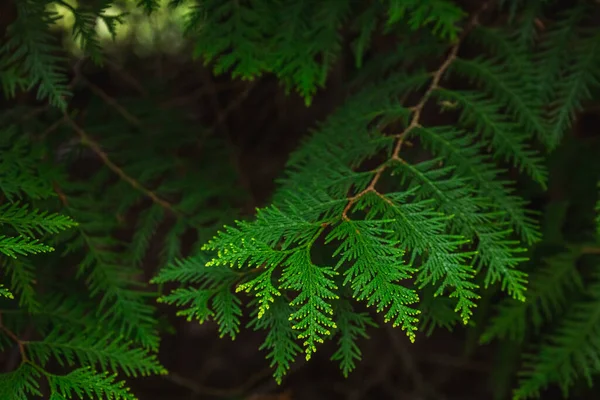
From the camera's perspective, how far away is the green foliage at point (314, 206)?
114 centimetres

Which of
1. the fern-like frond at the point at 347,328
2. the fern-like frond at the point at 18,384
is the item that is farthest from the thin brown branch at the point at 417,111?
the fern-like frond at the point at 18,384

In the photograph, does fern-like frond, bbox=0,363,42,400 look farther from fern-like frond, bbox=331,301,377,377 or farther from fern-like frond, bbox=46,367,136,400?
fern-like frond, bbox=331,301,377,377

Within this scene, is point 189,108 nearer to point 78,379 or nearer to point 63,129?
point 63,129

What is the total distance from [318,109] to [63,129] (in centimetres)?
99

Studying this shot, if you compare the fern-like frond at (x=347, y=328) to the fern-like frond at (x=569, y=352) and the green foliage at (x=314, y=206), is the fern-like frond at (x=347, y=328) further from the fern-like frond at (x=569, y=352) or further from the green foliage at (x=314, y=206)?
the fern-like frond at (x=569, y=352)

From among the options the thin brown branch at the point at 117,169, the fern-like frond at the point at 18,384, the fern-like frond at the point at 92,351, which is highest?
the thin brown branch at the point at 117,169

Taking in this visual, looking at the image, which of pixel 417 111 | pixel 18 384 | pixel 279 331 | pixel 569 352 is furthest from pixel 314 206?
pixel 569 352

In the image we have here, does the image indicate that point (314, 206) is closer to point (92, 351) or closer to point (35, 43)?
point (92, 351)

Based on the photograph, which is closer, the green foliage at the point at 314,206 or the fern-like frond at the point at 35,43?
the green foliage at the point at 314,206

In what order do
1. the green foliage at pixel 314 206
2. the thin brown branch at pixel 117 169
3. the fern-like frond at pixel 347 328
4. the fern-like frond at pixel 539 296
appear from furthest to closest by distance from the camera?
the thin brown branch at pixel 117 169 → the fern-like frond at pixel 539 296 → the fern-like frond at pixel 347 328 → the green foliage at pixel 314 206

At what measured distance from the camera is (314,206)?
1.20 meters

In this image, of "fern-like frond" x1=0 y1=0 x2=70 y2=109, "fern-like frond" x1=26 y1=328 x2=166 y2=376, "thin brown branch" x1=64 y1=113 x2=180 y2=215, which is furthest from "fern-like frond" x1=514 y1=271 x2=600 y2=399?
"fern-like frond" x1=0 y1=0 x2=70 y2=109

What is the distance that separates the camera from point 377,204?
118 cm

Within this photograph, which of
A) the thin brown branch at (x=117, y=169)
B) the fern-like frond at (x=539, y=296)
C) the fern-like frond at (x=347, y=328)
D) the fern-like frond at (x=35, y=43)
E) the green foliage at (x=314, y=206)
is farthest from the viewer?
the thin brown branch at (x=117, y=169)
